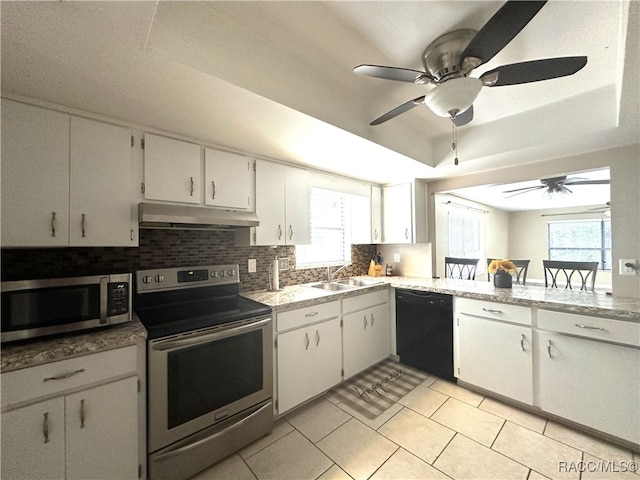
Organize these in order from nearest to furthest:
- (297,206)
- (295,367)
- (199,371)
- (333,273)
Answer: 1. (199,371)
2. (295,367)
3. (297,206)
4. (333,273)

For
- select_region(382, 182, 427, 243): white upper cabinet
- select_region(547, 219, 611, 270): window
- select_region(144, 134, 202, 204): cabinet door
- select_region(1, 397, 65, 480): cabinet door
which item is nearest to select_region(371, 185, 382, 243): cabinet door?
select_region(382, 182, 427, 243): white upper cabinet

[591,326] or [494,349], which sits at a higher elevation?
[591,326]

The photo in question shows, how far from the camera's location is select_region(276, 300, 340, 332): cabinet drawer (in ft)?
6.72

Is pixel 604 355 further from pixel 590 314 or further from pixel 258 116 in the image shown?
pixel 258 116

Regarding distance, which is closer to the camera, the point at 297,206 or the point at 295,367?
Result: the point at 295,367

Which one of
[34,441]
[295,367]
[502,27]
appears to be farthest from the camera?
[295,367]

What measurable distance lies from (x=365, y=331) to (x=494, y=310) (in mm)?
1193

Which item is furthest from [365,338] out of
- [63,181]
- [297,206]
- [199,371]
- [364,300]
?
[63,181]

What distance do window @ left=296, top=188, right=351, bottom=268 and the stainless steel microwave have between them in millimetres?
1718

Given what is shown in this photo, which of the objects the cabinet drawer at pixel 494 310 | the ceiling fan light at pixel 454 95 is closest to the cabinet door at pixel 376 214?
the cabinet drawer at pixel 494 310

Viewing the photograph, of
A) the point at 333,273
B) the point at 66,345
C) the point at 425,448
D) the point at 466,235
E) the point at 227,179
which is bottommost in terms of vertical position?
the point at 425,448

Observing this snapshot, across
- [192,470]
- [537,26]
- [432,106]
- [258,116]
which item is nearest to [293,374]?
[192,470]

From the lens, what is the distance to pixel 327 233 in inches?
129

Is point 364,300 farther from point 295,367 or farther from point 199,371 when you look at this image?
point 199,371
